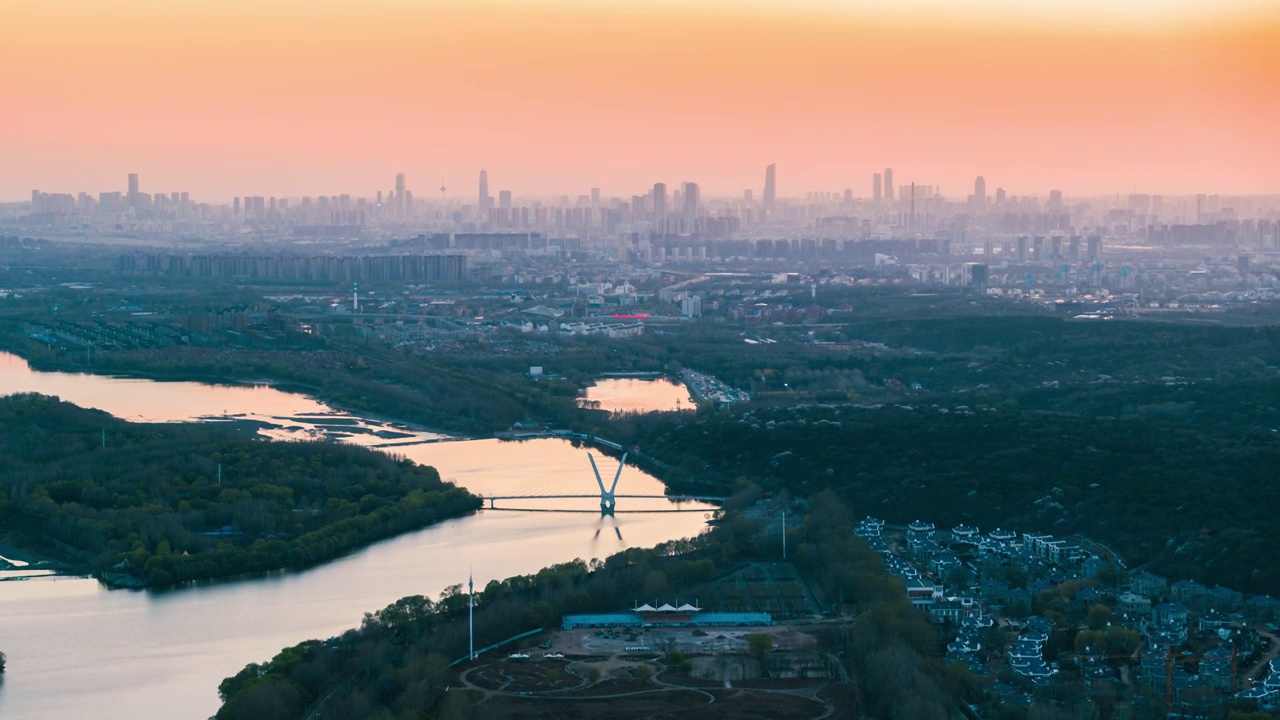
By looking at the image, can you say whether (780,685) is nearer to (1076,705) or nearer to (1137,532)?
(1076,705)

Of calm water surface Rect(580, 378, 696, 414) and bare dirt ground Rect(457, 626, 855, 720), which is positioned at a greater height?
bare dirt ground Rect(457, 626, 855, 720)

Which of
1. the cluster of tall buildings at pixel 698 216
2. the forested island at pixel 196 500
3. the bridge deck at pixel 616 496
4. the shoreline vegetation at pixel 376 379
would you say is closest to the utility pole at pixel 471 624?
the forested island at pixel 196 500

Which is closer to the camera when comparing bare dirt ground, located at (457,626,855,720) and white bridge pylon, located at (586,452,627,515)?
bare dirt ground, located at (457,626,855,720)

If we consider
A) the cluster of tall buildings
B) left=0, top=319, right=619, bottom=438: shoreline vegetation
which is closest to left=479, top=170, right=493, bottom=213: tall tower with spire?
the cluster of tall buildings

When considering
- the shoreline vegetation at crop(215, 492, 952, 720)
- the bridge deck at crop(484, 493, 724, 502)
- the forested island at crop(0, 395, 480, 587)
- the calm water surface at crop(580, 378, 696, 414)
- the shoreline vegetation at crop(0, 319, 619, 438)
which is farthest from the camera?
the calm water surface at crop(580, 378, 696, 414)

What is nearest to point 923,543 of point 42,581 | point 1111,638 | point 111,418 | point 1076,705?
point 1111,638

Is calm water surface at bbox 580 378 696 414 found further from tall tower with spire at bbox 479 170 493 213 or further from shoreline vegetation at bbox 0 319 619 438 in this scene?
Result: tall tower with spire at bbox 479 170 493 213

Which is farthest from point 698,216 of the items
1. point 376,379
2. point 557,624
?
point 557,624
